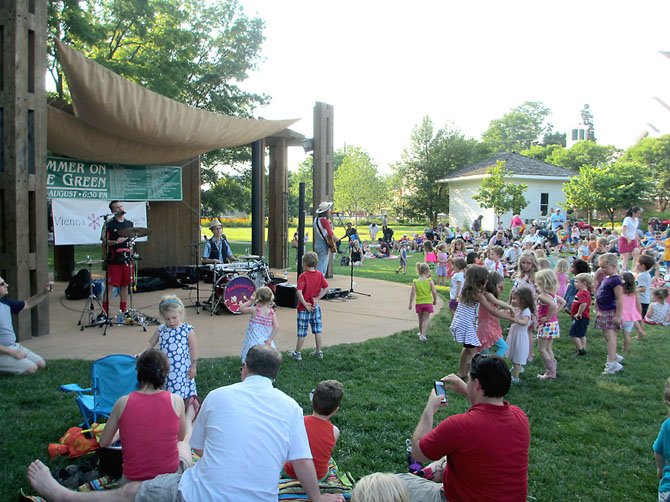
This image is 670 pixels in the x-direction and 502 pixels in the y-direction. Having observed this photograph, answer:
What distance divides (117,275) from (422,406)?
18.1 ft

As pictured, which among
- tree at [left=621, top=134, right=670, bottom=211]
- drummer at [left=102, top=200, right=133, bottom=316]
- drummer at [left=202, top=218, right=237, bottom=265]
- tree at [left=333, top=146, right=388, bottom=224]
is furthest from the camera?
tree at [left=333, top=146, right=388, bottom=224]

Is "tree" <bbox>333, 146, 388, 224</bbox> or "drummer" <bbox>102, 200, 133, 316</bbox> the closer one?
"drummer" <bbox>102, 200, 133, 316</bbox>

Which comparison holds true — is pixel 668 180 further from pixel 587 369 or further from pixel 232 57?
pixel 587 369

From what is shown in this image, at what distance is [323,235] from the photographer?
11547 millimetres

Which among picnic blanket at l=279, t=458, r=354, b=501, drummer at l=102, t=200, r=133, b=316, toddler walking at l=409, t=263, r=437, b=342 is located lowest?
picnic blanket at l=279, t=458, r=354, b=501

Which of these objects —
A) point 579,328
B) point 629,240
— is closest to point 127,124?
point 579,328

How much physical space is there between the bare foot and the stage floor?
11.8 feet

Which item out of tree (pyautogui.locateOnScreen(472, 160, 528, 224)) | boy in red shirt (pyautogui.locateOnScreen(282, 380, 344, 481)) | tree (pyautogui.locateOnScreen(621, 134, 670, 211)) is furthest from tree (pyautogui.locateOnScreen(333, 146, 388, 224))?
boy in red shirt (pyautogui.locateOnScreen(282, 380, 344, 481))

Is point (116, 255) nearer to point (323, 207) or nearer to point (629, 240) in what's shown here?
point (323, 207)

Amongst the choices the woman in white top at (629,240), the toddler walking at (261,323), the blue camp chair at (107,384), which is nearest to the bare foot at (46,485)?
the blue camp chair at (107,384)

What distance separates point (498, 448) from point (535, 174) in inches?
1580

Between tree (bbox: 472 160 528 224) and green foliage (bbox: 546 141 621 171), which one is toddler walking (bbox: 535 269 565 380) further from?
green foliage (bbox: 546 141 621 171)

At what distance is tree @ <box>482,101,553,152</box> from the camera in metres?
88.5

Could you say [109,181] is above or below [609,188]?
below
